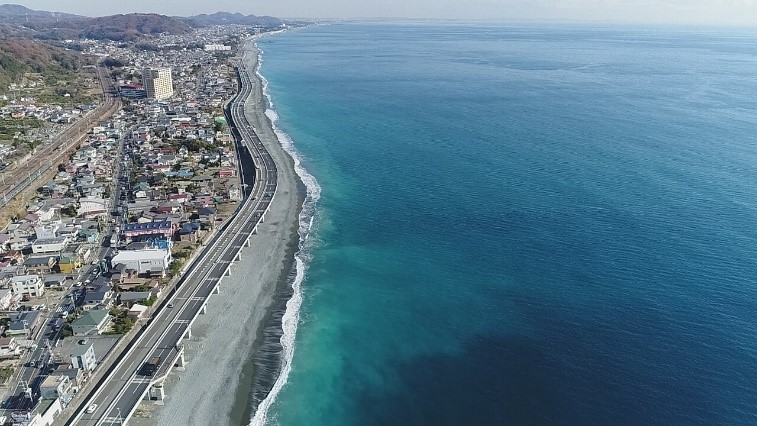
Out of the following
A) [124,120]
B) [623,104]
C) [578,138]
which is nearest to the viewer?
[578,138]

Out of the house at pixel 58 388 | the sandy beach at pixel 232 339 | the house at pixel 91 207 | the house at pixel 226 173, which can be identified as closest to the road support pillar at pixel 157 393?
the sandy beach at pixel 232 339

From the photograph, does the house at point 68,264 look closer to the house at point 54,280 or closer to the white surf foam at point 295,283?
the house at point 54,280

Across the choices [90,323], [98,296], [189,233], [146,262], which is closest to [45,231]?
[189,233]

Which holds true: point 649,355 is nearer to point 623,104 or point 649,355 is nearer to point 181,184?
point 181,184

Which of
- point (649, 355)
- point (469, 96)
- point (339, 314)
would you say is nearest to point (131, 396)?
point (339, 314)

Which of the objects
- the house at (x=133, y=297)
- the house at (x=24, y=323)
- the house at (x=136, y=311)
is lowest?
the house at (x=24, y=323)

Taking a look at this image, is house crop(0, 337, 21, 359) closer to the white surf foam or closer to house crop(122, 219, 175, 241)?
house crop(122, 219, 175, 241)
